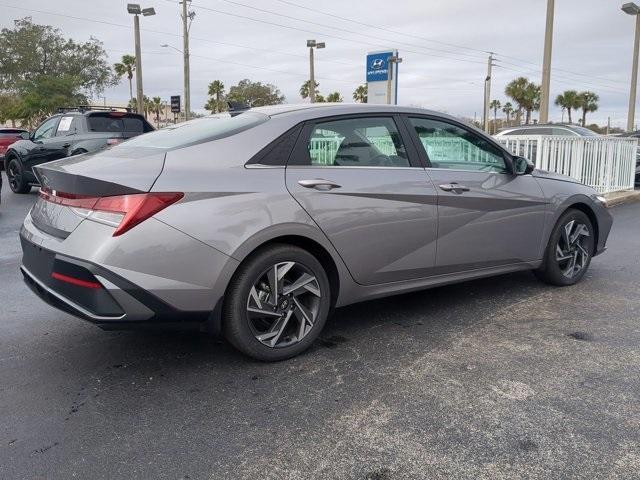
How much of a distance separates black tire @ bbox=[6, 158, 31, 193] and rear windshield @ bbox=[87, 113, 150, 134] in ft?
7.24

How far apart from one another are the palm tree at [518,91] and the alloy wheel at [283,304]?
5832 cm

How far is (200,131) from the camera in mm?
3746

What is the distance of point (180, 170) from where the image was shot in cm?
314

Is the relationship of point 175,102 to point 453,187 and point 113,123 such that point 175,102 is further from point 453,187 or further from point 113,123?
point 453,187

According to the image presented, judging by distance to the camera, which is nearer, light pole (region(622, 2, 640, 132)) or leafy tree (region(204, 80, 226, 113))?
light pole (region(622, 2, 640, 132))

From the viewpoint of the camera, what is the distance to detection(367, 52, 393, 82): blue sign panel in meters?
16.7

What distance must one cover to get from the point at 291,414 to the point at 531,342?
72.6 inches

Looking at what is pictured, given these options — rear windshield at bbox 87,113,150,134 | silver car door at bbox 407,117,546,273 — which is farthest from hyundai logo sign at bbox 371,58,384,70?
silver car door at bbox 407,117,546,273

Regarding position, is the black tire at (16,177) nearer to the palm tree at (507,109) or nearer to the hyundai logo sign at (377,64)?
the hyundai logo sign at (377,64)

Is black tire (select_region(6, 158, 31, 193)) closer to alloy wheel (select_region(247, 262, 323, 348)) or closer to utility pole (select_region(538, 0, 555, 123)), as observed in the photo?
alloy wheel (select_region(247, 262, 323, 348))

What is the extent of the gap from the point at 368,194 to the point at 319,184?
1.21ft

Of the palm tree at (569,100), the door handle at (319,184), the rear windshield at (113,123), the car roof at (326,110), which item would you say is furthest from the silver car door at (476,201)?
the palm tree at (569,100)

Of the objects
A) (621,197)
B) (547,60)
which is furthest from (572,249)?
(547,60)

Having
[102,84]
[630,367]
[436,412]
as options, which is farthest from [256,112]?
[102,84]
